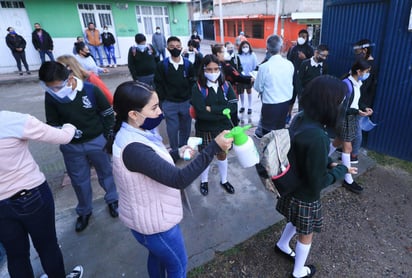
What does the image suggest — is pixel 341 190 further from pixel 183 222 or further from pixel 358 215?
pixel 183 222

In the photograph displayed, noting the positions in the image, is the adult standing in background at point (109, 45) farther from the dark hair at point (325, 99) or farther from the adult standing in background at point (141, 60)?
the dark hair at point (325, 99)

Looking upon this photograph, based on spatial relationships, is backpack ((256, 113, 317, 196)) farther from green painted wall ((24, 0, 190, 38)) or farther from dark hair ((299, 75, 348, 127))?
green painted wall ((24, 0, 190, 38))

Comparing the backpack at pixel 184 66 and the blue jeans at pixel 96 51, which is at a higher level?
the blue jeans at pixel 96 51

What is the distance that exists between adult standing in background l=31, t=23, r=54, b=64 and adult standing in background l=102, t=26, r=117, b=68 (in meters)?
2.27

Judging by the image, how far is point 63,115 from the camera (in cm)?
245

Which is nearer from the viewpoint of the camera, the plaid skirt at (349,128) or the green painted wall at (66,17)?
the plaid skirt at (349,128)

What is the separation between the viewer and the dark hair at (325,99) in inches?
63.1

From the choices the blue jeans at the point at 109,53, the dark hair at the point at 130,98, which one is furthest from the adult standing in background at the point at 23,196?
the blue jeans at the point at 109,53

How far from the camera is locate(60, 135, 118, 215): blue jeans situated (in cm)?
259

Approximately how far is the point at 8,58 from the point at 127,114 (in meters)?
13.5

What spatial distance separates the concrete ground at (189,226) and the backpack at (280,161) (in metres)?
0.88

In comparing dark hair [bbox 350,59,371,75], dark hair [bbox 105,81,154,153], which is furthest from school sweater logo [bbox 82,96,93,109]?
dark hair [bbox 350,59,371,75]

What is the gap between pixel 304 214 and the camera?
6.27ft

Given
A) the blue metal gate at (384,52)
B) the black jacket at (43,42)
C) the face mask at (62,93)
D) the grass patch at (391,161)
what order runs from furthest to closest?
the black jacket at (43,42) → the grass patch at (391,161) → the blue metal gate at (384,52) → the face mask at (62,93)
